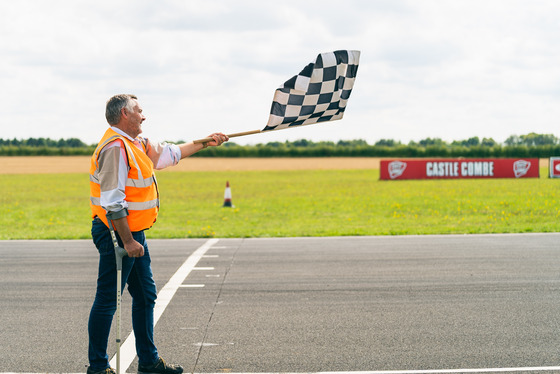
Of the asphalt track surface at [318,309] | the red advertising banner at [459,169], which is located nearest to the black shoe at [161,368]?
the asphalt track surface at [318,309]

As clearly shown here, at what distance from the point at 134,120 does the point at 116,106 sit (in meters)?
0.15

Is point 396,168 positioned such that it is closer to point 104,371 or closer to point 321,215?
point 321,215

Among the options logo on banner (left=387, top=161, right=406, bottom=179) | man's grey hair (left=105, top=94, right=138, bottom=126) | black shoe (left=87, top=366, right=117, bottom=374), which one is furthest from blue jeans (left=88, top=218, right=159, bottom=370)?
logo on banner (left=387, top=161, right=406, bottom=179)

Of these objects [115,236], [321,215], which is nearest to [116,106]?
[115,236]

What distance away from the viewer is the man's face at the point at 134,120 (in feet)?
12.5

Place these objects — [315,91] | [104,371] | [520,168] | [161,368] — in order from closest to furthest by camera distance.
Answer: [104,371] → [161,368] → [315,91] → [520,168]

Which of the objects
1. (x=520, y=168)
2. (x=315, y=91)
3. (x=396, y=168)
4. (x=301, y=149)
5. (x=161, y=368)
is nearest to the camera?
(x=161, y=368)

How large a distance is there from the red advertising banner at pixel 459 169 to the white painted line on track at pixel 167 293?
80.2ft

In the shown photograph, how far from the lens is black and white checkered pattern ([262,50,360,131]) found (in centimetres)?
459

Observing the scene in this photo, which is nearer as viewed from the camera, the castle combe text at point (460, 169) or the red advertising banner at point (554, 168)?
the red advertising banner at point (554, 168)

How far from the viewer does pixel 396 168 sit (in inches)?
1328

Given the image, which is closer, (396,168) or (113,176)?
(113,176)

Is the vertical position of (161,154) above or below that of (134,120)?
below

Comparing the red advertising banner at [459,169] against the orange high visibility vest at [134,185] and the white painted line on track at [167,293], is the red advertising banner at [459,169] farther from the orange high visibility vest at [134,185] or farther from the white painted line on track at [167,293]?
the orange high visibility vest at [134,185]
